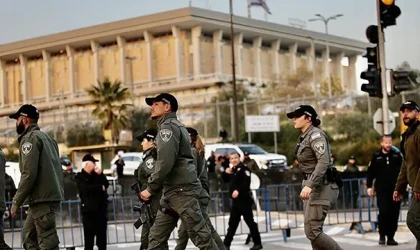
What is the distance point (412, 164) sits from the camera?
9.26 meters

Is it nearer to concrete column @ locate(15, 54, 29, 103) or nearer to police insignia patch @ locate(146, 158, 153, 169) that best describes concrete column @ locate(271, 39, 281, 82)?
concrete column @ locate(15, 54, 29, 103)

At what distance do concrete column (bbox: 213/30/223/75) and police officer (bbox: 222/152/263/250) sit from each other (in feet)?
237

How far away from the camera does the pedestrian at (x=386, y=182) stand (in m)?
13.2

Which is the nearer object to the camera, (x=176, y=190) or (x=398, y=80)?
(x=176, y=190)

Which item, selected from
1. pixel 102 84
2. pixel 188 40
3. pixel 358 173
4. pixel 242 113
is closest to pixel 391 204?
pixel 358 173

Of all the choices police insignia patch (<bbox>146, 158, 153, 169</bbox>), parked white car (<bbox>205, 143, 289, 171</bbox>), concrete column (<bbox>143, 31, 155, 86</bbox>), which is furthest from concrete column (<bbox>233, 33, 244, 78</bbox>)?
police insignia patch (<bbox>146, 158, 153, 169</bbox>)

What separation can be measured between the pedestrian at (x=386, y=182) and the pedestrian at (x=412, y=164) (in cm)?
336

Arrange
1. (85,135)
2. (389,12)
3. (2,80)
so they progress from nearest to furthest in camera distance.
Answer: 1. (389,12)
2. (2,80)
3. (85,135)

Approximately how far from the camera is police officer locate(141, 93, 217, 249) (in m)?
8.45

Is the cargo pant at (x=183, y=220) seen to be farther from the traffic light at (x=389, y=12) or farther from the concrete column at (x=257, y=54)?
the concrete column at (x=257, y=54)

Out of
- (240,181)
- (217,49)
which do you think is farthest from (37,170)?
(217,49)

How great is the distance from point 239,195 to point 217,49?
242 ft

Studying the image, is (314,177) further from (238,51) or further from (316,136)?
(238,51)

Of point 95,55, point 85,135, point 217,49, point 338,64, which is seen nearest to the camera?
point 85,135
